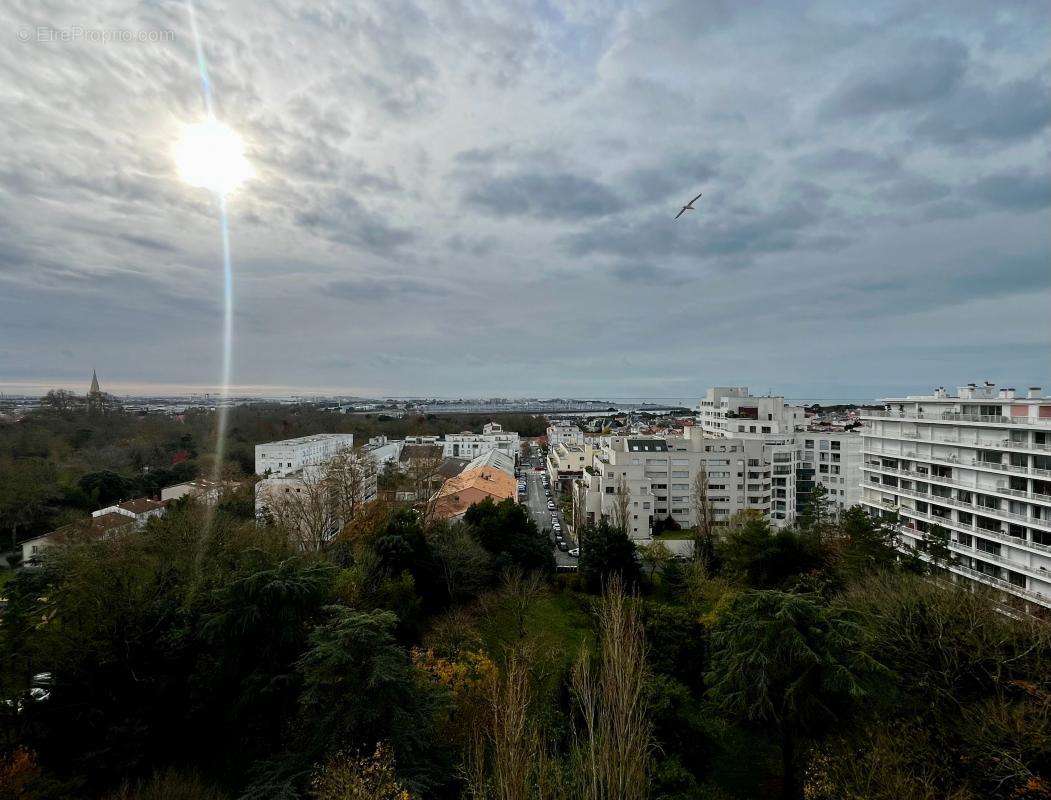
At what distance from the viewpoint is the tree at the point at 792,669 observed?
32.7 ft

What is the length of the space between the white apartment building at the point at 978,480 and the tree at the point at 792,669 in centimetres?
1243

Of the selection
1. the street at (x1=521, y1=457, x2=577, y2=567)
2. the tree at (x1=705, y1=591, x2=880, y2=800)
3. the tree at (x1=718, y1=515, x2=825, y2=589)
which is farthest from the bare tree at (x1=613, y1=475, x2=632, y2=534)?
the tree at (x1=705, y1=591, x2=880, y2=800)

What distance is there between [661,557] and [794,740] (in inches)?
554

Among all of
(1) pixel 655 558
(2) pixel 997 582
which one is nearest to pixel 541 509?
(1) pixel 655 558

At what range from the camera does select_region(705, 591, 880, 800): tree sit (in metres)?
9.98

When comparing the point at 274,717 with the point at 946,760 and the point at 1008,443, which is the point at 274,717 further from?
the point at 1008,443

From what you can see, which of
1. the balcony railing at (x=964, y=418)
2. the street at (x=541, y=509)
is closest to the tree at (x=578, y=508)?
the street at (x=541, y=509)

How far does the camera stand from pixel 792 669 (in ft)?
33.8

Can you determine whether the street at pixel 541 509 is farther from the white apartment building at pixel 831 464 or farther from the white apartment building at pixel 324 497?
the white apartment building at pixel 831 464

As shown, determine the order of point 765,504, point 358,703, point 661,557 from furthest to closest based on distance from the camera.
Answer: point 765,504 < point 661,557 < point 358,703

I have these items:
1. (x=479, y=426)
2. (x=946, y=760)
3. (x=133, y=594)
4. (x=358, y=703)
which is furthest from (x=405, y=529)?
(x=479, y=426)

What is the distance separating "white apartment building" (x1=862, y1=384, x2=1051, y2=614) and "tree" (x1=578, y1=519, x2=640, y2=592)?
11.1 metres

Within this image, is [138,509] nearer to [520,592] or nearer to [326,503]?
[326,503]

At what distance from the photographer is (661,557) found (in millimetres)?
24781
